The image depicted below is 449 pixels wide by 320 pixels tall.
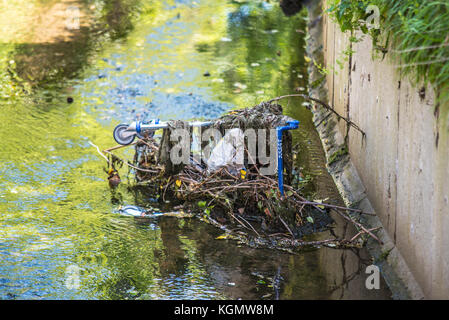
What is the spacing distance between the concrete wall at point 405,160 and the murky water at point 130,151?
Result: 0.55 m

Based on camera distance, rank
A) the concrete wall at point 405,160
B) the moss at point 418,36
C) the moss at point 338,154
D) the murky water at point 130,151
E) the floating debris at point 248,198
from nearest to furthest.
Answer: the moss at point 418,36 < the concrete wall at point 405,160 < the murky water at point 130,151 < the floating debris at point 248,198 < the moss at point 338,154


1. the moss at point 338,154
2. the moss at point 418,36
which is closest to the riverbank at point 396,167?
the moss at point 338,154

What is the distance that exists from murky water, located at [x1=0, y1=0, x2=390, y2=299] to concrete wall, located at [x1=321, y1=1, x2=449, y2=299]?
548mm

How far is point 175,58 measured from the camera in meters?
11.4

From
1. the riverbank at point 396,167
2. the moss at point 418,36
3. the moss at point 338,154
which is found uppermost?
the moss at point 418,36

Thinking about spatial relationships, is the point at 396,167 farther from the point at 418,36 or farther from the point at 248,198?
the point at 248,198

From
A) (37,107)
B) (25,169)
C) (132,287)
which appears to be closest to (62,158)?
(25,169)

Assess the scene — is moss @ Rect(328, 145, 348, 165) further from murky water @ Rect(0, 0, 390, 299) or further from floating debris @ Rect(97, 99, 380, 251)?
floating debris @ Rect(97, 99, 380, 251)

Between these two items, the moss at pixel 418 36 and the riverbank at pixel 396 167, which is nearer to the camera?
the moss at pixel 418 36

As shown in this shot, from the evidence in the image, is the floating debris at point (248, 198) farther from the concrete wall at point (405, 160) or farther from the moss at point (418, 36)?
the moss at point (418, 36)

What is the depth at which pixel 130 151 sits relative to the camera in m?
8.24

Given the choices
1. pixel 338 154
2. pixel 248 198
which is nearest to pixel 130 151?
pixel 248 198

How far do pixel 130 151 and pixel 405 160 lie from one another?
4099 millimetres

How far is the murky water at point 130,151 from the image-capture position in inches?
214
